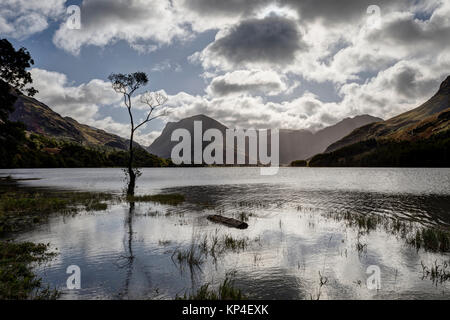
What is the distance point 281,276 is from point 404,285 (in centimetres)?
572

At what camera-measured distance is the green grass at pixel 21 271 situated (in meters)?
10.2

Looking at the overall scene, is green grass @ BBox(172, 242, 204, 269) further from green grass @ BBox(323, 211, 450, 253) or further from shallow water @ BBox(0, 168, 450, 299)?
green grass @ BBox(323, 211, 450, 253)

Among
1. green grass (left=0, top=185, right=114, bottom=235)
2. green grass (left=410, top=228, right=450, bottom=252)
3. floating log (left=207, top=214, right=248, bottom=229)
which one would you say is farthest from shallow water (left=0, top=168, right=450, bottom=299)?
green grass (left=0, top=185, right=114, bottom=235)

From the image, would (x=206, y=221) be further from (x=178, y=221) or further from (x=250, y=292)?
(x=250, y=292)

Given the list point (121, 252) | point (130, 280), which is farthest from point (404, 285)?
point (121, 252)

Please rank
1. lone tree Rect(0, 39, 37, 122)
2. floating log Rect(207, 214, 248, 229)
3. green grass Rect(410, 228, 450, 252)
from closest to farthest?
green grass Rect(410, 228, 450, 252), floating log Rect(207, 214, 248, 229), lone tree Rect(0, 39, 37, 122)

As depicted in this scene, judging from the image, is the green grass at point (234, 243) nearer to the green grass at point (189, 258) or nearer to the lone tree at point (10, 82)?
the green grass at point (189, 258)

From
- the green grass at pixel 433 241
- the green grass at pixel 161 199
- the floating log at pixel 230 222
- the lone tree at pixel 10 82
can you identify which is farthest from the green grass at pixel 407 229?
the lone tree at pixel 10 82

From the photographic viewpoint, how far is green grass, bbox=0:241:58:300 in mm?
10155

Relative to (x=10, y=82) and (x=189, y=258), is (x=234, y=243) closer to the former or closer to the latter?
(x=189, y=258)

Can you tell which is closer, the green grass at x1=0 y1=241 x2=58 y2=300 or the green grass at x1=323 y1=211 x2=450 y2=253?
the green grass at x1=0 y1=241 x2=58 y2=300

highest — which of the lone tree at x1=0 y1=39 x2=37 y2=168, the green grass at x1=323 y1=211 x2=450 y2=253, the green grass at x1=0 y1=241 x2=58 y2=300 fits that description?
the lone tree at x1=0 y1=39 x2=37 y2=168
